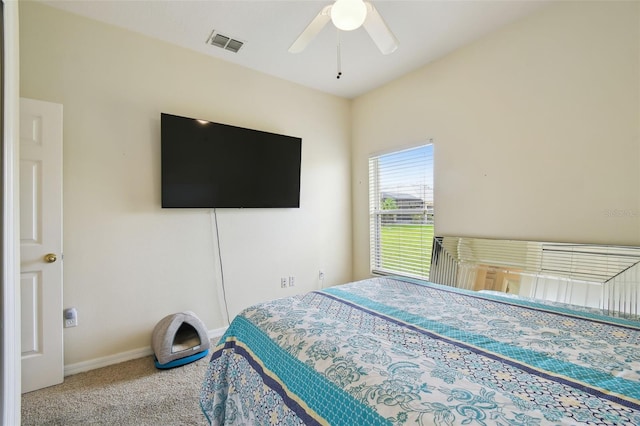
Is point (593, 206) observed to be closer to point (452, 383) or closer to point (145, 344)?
point (452, 383)

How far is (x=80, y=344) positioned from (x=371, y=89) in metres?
3.73

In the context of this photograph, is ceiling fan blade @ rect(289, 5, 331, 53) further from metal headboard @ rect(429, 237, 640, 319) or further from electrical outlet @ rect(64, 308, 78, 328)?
electrical outlet @ rect(64, 308, 78, 328)

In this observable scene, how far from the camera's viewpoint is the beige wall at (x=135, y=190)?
2172 millimetres

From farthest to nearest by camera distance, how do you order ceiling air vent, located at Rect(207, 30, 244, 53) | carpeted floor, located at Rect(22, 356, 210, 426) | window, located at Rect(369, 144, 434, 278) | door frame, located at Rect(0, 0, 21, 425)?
window, located at Rect(369, 144, 434, 278) → ceiling air vent, located at Rect(207, 30, 244, 53) → carpeted floor, located at Rect(22, 356, 210, 426) → door frame, located at Rect(0, 0, 21, 425)

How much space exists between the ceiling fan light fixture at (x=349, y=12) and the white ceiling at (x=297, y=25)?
72cm

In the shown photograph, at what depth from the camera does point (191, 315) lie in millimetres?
2406

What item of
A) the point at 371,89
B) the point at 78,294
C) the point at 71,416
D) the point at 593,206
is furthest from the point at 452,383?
the point at 371,89

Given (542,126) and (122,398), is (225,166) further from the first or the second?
(542,126)

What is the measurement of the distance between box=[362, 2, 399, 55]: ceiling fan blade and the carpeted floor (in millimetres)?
2532

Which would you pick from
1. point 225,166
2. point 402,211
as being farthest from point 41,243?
point 402,211

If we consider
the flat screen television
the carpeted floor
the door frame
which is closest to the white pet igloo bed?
the carpeted floor

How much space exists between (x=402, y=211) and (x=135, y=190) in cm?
261

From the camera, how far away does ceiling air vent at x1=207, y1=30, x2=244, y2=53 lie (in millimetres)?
2471

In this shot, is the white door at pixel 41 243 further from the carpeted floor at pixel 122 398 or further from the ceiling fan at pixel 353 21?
the ceiling fan at pixel 353 21
